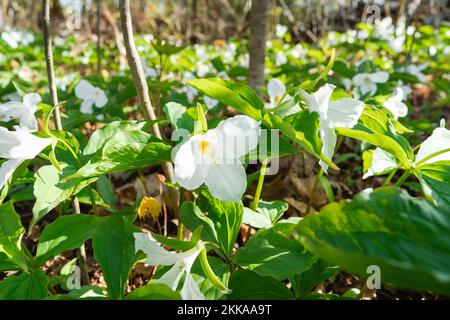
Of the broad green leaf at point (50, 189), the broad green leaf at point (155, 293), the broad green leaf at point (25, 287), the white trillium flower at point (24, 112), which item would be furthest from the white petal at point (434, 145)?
the white trillium flower at point (24, 112)

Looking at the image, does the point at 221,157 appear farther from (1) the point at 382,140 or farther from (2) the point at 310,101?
(1) the point at 382,140

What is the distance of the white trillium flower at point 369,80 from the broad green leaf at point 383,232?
4.21 ft

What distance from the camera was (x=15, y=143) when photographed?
0.82 metres

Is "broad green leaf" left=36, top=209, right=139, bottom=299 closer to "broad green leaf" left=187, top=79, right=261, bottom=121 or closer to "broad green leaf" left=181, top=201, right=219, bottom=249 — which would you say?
"broad green leaf" left=181, top=201, right=219, bottom=249

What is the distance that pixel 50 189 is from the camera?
89 centimetres

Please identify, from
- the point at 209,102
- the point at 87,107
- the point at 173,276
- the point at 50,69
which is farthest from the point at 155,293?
the point at 209,102

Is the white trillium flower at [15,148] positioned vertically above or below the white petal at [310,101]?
below

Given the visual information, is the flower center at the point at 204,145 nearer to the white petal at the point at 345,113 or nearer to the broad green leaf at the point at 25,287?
the white petal at the point at 345,113

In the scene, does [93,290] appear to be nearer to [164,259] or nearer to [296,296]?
[164,259]

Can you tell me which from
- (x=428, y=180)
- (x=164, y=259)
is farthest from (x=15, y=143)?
(x=428, y=180)

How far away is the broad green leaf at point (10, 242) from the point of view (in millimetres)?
842

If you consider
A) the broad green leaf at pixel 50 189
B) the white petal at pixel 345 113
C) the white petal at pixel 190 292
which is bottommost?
the white petal at pixel 190 292

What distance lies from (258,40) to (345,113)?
126 centimetres

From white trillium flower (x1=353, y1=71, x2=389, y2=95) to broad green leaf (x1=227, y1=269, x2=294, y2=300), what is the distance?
1133 millimetres
